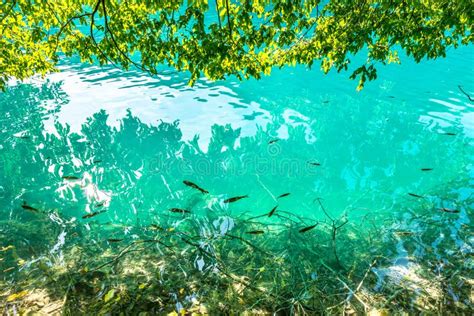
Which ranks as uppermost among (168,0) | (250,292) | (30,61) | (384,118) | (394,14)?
(168,0)

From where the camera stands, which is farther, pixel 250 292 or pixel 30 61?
pixel 30 61

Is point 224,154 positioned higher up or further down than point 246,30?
further down

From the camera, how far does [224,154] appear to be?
13.6m

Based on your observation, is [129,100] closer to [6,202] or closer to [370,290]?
[6,202]

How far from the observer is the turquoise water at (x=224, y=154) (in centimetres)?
896

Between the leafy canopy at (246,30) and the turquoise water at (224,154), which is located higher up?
the leafy canopy at (246,30)

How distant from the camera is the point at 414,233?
7.45 m

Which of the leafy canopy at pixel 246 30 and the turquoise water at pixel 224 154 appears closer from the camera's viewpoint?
the leafy canopy at pixel 246 30

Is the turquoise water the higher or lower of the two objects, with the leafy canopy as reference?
lower

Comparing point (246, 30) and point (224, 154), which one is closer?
point (246, 30)

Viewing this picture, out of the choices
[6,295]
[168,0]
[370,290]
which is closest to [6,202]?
[6,295]

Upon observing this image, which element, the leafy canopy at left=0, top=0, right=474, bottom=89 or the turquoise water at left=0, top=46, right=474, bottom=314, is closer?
the leafy canopy at left=0, top=0, right=474, bottom=89

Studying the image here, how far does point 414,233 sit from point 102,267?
7.51 m

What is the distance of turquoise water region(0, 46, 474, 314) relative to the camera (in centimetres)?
896
